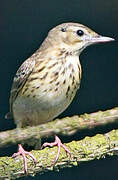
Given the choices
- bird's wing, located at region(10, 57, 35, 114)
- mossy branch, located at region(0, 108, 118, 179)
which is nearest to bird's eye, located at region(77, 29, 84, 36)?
bird's wing, located at region(10, 57, 35, 114)

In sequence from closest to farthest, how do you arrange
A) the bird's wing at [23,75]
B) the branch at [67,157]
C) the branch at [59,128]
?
the branch at [59,128] < the branch at [67,157] < the bird's wing at [23,75]

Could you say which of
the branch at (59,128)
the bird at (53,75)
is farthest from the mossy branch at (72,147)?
the bird at (53,75)

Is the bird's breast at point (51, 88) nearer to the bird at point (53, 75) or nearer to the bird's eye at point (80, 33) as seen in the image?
the bird at point (53, 75)

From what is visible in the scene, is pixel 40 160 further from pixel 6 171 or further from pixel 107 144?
pixel 107 144

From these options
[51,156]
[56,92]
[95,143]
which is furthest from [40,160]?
[56,92]

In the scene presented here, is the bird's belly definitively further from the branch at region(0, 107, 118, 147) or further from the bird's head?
the branch at region(0, 107, 118, 147)

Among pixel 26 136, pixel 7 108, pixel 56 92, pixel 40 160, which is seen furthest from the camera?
pixel 7 108

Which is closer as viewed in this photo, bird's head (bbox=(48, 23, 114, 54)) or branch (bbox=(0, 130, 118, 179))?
branch (bbox=(0, 130, 118, 179))

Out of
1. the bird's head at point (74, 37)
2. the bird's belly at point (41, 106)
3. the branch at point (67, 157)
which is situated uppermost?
the bird's head at point (74, 37)
